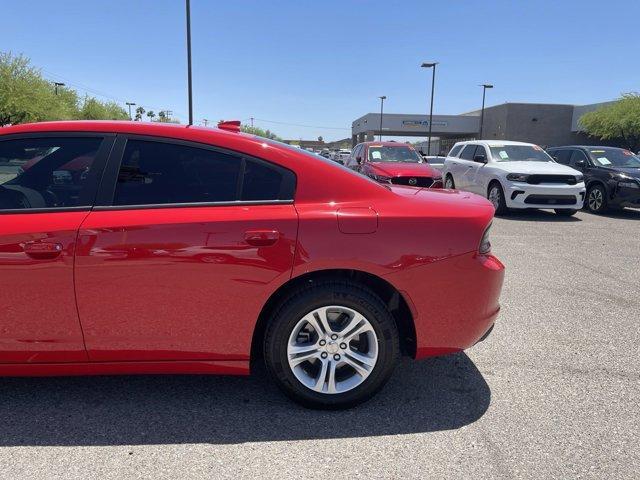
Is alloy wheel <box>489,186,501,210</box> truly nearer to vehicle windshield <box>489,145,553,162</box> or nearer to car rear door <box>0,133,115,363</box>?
vehicle windshield <box>489,145,553,162</box>

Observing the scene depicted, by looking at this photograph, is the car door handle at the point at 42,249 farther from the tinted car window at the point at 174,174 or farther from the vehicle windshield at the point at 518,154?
the vehicle windshield at the point at 518,154

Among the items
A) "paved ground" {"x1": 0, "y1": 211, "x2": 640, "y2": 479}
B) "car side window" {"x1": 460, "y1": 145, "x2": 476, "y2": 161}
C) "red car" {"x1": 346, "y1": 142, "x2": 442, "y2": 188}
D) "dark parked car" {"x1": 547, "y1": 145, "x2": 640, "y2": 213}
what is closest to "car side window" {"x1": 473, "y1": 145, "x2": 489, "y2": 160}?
"car side window" {"x1": 460, "y1": 145, "x2": 476, "y2": 161}

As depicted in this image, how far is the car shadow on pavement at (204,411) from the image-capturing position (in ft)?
8.89

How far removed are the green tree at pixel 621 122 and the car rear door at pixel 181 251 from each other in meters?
47.6

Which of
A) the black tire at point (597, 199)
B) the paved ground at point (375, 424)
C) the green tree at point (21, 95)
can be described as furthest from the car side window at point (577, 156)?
the green tree at point (21, 95)

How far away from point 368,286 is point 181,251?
109cm

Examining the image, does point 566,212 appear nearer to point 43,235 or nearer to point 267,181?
point 267,181

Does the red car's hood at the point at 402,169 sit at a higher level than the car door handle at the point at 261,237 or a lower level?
higher

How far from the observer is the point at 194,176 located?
9.43ft

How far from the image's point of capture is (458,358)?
376 centimetres

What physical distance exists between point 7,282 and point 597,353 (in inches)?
157

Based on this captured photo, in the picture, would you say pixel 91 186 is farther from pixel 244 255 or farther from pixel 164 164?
pixel 244 255

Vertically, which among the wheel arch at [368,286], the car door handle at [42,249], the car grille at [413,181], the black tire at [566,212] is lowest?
the black tire at [566,212]

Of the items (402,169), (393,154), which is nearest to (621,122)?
(393,154)
